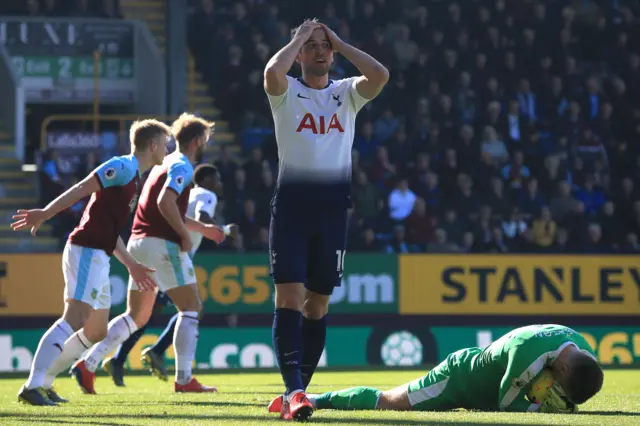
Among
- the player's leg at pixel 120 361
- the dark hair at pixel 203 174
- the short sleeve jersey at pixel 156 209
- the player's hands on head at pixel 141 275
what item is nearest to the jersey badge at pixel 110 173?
the player's hands on head at pixel 141 275

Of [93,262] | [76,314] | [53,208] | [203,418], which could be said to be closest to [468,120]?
[93,262]

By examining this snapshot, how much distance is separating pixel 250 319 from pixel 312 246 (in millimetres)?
9706

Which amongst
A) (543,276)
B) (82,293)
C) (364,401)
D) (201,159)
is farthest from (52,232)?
(364,401)

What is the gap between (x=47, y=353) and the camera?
9156 mm

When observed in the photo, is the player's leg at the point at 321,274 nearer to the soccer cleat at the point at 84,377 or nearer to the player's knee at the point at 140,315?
the soccer cleat at the point at 84,377

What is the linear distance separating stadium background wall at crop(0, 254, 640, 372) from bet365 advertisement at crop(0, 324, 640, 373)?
14mm

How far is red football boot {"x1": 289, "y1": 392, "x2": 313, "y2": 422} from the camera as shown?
278 inches

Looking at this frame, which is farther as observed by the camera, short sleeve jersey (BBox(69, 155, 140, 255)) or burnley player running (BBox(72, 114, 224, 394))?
burnley player running (BBox(72, 114, 224, 394))

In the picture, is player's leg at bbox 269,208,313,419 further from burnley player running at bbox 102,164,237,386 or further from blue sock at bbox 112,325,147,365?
blue sock at bbox 112,325,147,365

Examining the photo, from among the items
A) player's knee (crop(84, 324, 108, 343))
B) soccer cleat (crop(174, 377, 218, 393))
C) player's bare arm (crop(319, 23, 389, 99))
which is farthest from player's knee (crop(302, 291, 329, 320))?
soccer cleat (crop(174, 377, 218, 393))

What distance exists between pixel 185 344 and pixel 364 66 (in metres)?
4.11

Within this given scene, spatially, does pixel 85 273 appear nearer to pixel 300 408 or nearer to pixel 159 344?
pixel 300 408

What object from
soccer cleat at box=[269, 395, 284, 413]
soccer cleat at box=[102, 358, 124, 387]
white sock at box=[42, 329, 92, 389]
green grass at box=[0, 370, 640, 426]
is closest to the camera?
green grass at box=[0, 370, 640, 426]

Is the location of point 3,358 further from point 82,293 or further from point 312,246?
point 312,246
